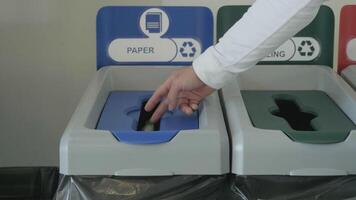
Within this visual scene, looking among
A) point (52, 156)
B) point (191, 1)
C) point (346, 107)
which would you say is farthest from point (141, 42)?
point (52, 156)

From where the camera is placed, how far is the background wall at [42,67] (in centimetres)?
137

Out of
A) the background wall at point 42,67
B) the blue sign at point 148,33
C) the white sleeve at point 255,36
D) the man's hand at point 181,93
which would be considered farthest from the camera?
the background wall at point 42,67

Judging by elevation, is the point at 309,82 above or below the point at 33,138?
above

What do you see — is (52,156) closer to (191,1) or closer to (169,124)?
(191,1)

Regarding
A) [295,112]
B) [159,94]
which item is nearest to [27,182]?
[159,94]

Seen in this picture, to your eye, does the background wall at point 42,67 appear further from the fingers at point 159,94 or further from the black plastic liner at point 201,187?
the black plastic liner at point 201,187

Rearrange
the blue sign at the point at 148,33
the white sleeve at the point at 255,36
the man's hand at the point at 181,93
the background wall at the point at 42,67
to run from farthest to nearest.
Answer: the background wall at the point at 42,67 → the blue sign at the point at 148,33 → the man's hand at the point at 181,93 → the white sleeve at the point at 255,36

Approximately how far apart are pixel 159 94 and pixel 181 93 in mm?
35

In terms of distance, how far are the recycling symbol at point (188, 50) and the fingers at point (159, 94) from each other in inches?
9.3

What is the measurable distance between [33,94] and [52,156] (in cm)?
17

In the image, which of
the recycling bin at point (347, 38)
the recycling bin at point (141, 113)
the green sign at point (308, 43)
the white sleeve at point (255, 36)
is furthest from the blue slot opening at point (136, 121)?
the recycling bin at point (347, 38)

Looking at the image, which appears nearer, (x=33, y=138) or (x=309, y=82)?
(x=309, y=82)

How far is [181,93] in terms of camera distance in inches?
33.9

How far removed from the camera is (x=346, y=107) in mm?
902
